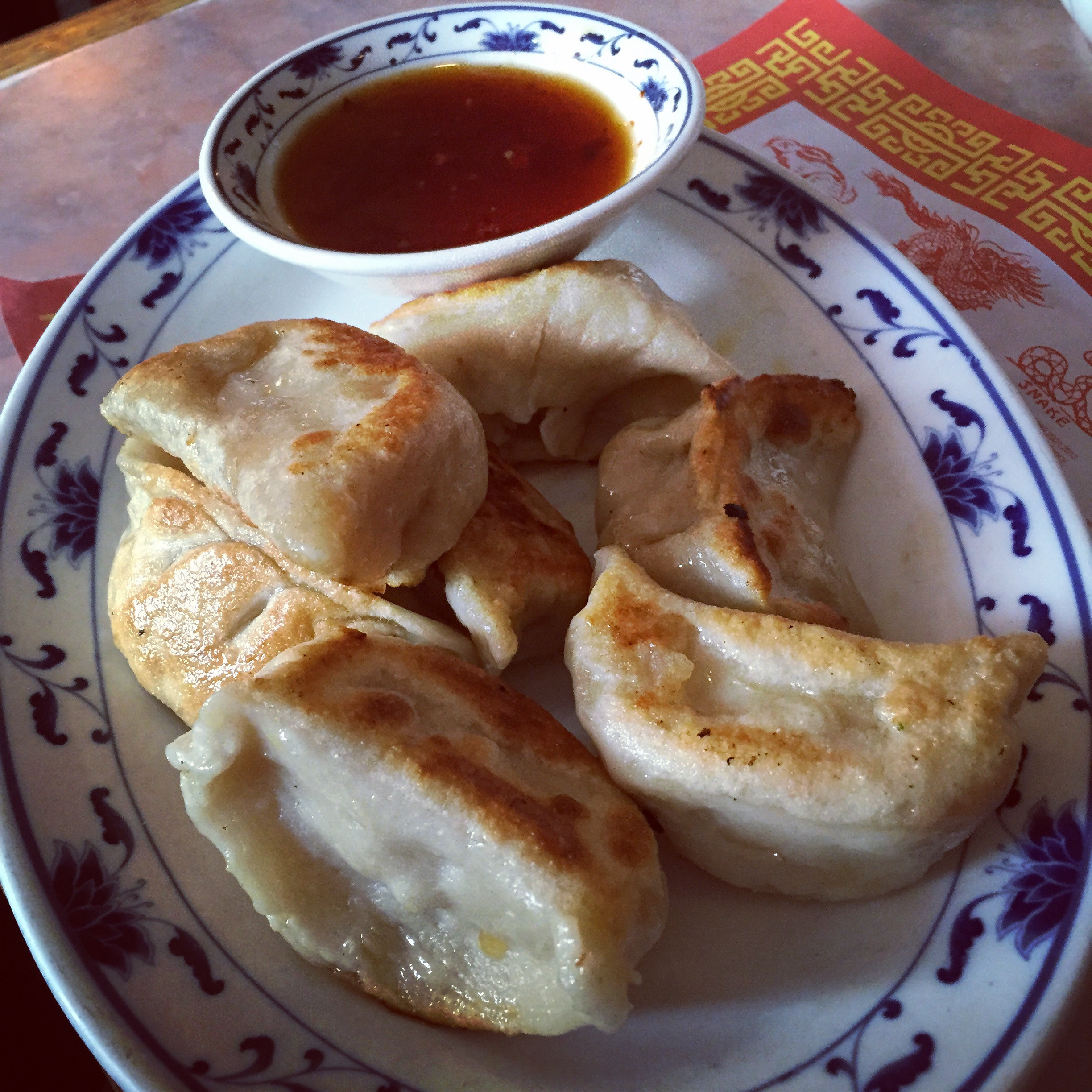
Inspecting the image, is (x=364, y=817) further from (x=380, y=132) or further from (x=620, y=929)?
(x=380, y=132)

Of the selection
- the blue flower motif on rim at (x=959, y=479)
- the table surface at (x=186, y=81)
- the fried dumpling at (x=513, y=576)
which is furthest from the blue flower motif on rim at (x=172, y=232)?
the blue flower motif on rim at (x=959, y=479)

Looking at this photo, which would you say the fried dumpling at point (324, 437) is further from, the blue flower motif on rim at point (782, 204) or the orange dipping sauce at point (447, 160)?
the blue flower motif on rim at point (782, 204)

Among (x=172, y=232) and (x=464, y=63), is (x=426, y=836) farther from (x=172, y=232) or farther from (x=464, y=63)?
(x=464, y=63)

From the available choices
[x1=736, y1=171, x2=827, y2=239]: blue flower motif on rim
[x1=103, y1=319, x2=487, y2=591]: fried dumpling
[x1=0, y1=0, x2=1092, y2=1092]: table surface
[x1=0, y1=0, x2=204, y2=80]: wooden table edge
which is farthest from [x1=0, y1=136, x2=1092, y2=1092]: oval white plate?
[x1=0, y1=0, x2=204, y2=80]: wooden table edge

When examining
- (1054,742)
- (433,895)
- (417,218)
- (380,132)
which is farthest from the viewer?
(380,132)

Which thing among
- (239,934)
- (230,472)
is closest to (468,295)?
(230,472)

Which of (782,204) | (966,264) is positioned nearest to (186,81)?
(782,204)
